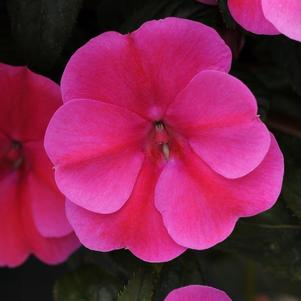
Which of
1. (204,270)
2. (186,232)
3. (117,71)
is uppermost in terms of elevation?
(117,71)

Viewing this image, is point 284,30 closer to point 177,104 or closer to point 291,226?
point 177,104

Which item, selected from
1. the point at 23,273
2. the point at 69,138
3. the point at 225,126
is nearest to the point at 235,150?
the point at 225,126

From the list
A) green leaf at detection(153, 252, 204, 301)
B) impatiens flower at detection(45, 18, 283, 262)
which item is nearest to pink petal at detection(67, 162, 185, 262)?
impatiens flower at detection(45, 18, 283, 262)

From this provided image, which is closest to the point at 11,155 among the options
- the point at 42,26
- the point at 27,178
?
the point at 27,178

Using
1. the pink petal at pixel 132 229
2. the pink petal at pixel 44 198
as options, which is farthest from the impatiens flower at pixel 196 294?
the pink petal at pixel 44 198

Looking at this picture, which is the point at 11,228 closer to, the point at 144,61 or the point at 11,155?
the point at 11,155
